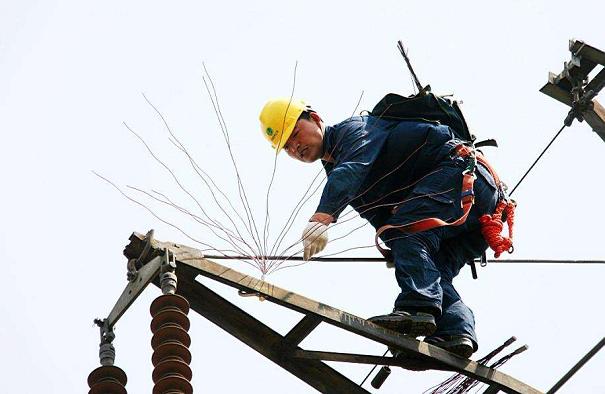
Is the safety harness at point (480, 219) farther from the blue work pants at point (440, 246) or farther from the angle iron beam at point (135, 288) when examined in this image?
the angle iron beam at point (135, 288)

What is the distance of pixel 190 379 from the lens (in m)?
9.02

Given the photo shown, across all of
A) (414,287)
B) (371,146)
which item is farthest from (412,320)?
(371,146)

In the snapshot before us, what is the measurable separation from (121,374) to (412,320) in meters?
1.89

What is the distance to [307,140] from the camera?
37.2 feet

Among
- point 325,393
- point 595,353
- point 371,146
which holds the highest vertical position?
point 371,146

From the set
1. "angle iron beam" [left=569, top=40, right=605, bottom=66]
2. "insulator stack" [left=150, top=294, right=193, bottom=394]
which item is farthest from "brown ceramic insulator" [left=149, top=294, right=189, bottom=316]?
"angle iron beam" [left=569, top=40, right=605, bottom=66]

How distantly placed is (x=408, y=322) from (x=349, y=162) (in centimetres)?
120

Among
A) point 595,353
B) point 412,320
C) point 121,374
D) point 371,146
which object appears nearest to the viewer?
point 595,353

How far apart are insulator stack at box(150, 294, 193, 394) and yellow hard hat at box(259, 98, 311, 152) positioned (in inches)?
93.5

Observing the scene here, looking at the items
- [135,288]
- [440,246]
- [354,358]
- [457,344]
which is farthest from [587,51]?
Result: [135,288]

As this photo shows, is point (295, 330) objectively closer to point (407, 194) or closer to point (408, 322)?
point (408, 322)

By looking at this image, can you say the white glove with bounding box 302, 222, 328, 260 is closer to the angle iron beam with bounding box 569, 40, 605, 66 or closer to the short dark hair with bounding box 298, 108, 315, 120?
the short dark hair with bounding box 298, 108, 315, 120

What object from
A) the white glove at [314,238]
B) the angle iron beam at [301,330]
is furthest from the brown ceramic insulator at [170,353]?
the white glove at [314,238]

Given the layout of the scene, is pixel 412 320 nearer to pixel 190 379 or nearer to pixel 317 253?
pixel 317 253
